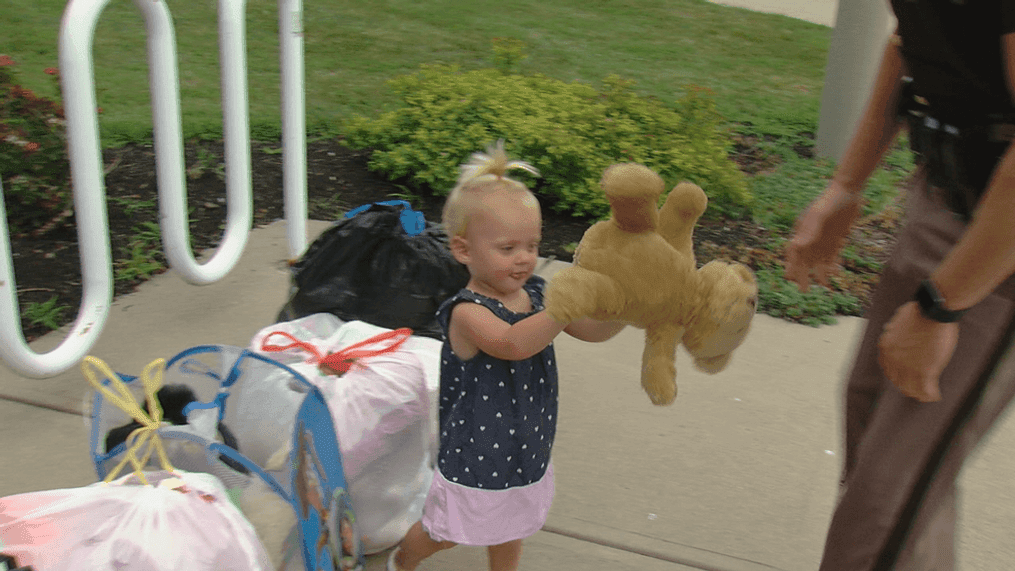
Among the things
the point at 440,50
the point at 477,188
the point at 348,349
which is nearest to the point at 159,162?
the point at 348,349

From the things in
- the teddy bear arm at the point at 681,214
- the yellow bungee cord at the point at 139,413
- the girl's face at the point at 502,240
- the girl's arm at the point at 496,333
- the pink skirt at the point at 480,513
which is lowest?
the pink skirt at the point at 480,513

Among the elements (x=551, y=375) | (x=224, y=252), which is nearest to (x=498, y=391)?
(x=551, y=375)

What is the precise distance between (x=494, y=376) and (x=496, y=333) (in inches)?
7.0

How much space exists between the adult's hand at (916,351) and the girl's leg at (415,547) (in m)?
1.06

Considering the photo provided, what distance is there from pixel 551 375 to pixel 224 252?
1660 mm

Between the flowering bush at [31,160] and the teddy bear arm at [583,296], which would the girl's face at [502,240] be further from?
the flowering bush at [31,160]

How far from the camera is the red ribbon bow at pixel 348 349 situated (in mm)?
2236

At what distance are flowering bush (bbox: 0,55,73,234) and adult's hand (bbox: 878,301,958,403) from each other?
11.8ft

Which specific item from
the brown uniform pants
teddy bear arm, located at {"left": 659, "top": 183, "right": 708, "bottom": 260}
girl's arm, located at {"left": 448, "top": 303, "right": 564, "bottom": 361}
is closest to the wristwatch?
the brown uniform pants

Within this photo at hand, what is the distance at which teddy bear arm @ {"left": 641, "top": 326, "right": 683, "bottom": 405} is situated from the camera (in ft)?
5.27

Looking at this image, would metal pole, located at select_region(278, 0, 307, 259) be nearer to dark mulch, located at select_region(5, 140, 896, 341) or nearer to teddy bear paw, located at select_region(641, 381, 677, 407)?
dark mulch, located at select_region(5, 140, 896, 341)

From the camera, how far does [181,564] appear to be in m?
1.60

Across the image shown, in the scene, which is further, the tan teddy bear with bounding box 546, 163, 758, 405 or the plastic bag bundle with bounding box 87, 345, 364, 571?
the plastic bag bundle with bounding box 87, 345, 364, 571

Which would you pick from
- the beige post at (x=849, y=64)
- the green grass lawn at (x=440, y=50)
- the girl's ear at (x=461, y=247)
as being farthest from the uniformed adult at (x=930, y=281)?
the green grass lawn at (x=440, y=50)
